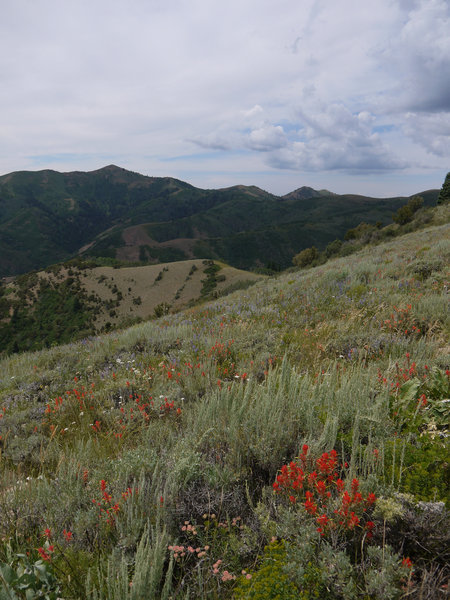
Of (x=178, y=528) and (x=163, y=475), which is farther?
(x=163, y=475)

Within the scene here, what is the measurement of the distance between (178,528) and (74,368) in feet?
14.7

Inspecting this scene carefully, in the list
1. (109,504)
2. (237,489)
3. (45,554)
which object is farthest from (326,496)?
(45,554)

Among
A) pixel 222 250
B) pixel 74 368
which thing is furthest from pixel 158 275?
pixel 222 250

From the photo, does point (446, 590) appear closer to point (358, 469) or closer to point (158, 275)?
point (358, 469)

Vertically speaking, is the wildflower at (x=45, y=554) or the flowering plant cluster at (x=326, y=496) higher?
the flowering plant cluster at (x=326, y=496)

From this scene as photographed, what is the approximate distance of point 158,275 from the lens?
83.1 metres

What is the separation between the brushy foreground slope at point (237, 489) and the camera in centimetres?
154

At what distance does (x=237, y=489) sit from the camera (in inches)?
83.7

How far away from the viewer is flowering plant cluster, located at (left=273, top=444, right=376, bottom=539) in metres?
1.69

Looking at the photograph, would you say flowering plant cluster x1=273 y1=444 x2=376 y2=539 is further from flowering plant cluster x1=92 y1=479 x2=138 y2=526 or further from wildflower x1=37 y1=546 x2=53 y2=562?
wildflower x1=37 y1=546 x2=53 y2=562

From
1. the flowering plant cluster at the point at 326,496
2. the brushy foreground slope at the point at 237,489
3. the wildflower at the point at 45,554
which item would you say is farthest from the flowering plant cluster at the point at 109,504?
the flowering plant cluster at the point at 326,496

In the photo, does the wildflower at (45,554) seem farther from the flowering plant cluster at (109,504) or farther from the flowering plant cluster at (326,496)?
the flowering plant cluster at (326,496)

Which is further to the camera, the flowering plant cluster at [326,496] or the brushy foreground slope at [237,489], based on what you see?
the flowering plant cluster at [326,496]

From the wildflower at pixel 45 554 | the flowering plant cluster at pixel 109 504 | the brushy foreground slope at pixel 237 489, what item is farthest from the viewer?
the flowering plant cluster at pixel 109 504
